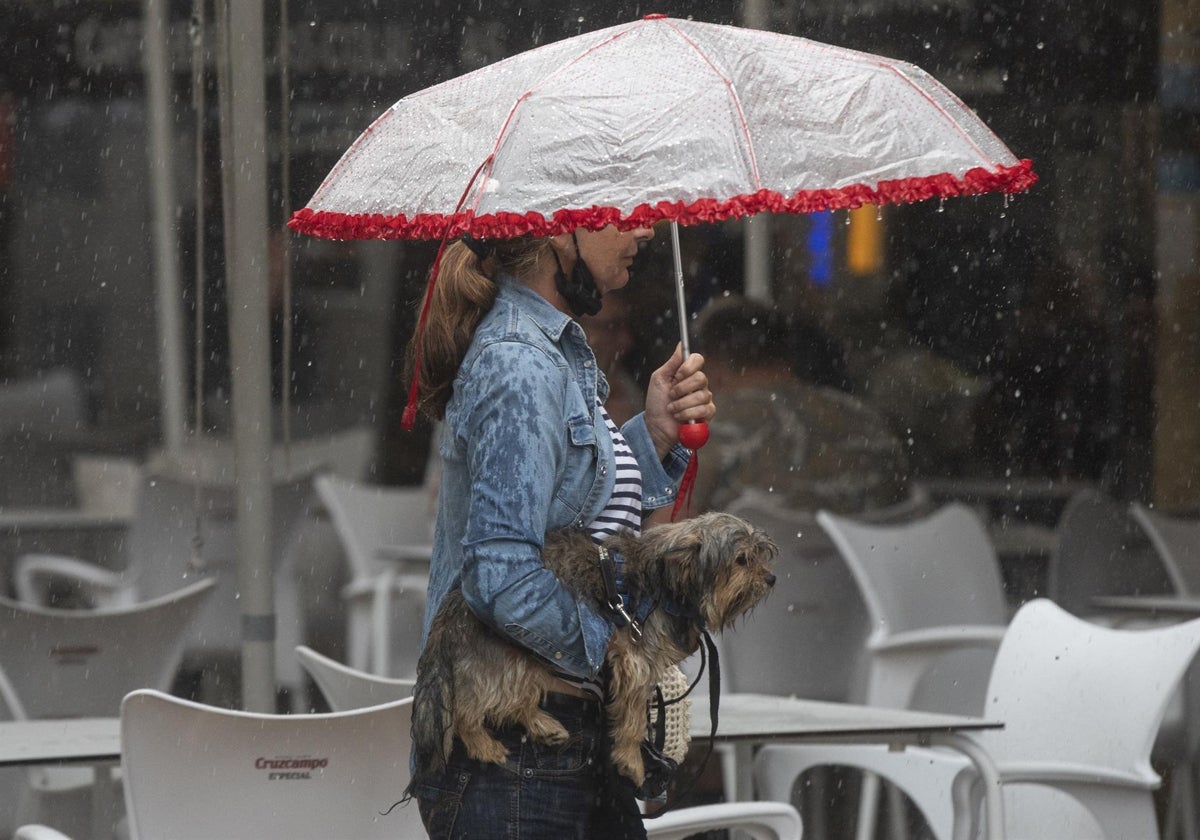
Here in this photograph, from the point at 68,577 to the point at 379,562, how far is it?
1.00m

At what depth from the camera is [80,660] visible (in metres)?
4.67

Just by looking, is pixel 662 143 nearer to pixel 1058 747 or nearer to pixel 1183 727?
pixel 1058 747

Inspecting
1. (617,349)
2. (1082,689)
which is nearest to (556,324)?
(1082,689)

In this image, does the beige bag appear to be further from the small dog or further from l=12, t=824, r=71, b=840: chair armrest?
l=12, t=824, r=71, b=840: chair armrest

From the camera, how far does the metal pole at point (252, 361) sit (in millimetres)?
4477

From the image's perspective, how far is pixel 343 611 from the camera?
21.1 feet

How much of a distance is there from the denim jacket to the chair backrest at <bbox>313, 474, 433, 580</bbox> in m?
3.55

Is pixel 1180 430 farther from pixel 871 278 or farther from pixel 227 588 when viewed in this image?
pixel 227 588

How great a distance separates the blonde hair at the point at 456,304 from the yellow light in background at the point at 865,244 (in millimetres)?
3756

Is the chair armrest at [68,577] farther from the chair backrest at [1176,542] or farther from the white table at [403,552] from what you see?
the chair backrest at [1176,542]

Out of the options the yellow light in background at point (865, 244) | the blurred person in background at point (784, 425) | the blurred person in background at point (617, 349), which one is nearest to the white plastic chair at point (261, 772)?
the blurred person in background at point (617, 349)

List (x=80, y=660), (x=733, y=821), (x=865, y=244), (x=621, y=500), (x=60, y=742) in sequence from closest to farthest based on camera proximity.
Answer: (x=621, y=500)
(x=733, y=821)
(x=60, y=742)
(x=80, y=660)
(x=865, y=244)

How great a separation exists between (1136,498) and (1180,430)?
0.28m

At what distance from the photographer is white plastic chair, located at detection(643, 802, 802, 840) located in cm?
350
